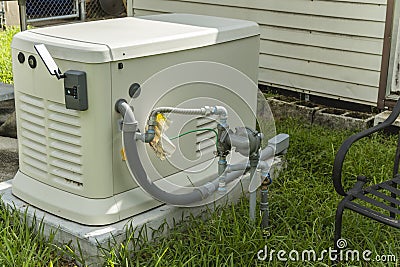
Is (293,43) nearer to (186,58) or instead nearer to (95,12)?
(186,58)

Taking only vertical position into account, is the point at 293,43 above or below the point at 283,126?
above

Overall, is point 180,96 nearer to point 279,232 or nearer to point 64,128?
point 64,128

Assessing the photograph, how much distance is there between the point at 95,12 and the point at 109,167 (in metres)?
7.72

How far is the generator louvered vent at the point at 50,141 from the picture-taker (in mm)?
2705

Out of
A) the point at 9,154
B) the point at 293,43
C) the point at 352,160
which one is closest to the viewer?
the point at 352,160

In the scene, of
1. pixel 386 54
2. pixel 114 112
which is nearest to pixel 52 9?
pixel 386 54

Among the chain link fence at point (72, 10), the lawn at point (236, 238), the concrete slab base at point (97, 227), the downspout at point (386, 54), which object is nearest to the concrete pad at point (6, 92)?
the concrete slab base at point (97, 227)

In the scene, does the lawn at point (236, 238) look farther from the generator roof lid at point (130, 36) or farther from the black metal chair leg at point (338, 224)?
the generator roof lid at point (130, 36)

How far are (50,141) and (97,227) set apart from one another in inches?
18.1

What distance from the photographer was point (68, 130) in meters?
2.71

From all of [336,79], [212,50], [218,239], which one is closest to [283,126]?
[336,79]

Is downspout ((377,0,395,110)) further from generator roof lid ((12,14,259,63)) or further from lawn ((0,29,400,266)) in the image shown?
generator roof lid ((12,14,259,63))

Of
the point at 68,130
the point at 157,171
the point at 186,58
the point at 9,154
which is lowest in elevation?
the point at 9,154

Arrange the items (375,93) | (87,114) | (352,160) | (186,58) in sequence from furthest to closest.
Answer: (375,93), (352,160), (186,58), (87,114)
